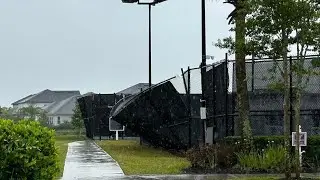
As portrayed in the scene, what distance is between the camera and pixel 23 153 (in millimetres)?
8789

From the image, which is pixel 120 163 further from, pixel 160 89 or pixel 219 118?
pixel 160 89

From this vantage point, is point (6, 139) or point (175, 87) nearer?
point (6, 139)

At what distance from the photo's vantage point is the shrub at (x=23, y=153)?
8.77 metres

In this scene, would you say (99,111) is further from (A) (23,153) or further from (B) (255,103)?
(A) (23,153)

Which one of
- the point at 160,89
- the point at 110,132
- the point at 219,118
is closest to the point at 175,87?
the point at 160,89

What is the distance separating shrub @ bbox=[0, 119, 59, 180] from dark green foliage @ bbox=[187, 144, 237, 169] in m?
7.33

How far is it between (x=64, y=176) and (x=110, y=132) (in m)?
32.2

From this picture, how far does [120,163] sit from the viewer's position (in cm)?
1927

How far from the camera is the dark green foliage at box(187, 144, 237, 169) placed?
16.1 meters

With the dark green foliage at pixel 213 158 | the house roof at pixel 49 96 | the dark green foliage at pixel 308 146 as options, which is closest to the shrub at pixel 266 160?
the dark green foliage at pixel 213 158

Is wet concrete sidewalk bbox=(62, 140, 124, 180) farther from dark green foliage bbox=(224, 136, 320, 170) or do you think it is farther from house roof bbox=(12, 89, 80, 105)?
house roof bbox=(12, 89, 80, 105)

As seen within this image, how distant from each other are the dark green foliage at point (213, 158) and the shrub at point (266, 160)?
1.35 feet

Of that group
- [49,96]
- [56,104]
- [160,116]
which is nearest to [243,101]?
[160,116]

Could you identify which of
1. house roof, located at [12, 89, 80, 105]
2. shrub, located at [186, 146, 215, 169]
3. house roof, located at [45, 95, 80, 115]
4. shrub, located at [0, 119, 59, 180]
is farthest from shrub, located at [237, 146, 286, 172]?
house roof, located at [12, 89, 80, 105]
